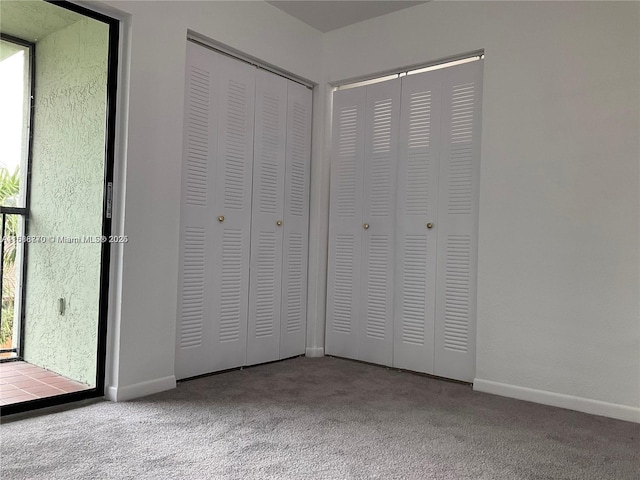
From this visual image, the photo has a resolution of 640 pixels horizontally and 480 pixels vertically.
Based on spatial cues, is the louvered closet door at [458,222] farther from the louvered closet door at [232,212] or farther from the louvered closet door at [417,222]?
the louvered closet door at [232,212]

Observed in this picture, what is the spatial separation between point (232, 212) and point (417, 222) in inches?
46.9

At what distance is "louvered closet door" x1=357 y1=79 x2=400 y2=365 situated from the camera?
139 inches

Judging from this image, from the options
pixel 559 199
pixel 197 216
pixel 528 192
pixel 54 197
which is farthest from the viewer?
pixel 197 216

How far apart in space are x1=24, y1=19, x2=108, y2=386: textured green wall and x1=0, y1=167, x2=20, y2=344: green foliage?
71 mm

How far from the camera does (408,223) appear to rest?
3443mm

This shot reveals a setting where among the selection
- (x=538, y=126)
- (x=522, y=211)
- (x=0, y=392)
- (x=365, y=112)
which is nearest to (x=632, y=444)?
(x=522, y=211)

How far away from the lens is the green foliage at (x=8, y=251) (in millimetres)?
2369

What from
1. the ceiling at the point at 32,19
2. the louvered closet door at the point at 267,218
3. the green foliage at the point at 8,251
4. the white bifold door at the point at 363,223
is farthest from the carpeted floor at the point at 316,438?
the ceiling at the point at 32,19

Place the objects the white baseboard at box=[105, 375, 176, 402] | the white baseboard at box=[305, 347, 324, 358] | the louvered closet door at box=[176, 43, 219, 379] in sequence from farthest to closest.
Answer: the white baseboard at box=[305, 347, 324, 358] → the louvered closet door at box=[176, 43, 219, 379] → the white baseboard at box=[105, 375, 176, 402]

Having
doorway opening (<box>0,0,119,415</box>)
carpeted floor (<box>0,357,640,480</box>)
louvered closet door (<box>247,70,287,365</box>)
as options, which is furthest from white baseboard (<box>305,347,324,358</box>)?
doorway opening (<box>0,0,119,415</box>)

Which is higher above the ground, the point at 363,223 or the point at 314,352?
the point at 363,223

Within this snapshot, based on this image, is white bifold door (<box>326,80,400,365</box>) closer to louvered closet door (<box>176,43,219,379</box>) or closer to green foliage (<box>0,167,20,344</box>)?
louvered closet door (<box>176,43,219,379</box>)

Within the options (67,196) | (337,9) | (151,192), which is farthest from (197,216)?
(337,9)

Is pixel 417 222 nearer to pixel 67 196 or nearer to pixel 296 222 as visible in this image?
pixel 296 222
